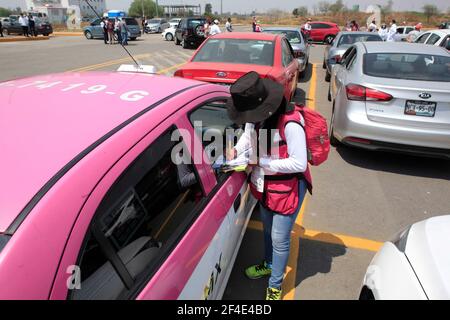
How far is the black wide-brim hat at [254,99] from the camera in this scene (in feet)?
6.44

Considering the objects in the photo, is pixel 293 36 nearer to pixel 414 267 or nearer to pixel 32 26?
pixel 414 267

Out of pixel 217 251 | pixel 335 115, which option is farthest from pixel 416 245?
pixel 335 115

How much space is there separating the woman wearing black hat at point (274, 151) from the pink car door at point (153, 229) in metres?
0.31

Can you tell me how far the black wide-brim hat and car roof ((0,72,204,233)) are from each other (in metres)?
0.34

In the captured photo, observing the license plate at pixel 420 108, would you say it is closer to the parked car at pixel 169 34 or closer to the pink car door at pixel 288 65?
the pink car door at pixel 288 65

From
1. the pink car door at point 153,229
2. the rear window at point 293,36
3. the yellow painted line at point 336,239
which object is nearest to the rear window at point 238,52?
the yellow painted line at point 336,239

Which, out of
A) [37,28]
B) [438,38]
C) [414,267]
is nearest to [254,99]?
[414,267]

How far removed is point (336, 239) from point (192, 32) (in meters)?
18.4

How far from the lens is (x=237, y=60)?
553 centimetres

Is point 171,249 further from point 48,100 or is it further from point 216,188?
point 48,100

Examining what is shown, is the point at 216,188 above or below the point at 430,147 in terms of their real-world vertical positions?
above

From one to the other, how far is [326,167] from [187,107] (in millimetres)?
3433

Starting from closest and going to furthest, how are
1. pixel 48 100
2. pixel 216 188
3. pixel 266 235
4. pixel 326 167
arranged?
pixel 48 100, pixel 216 188, pixel 266 235, pixel 326 167
